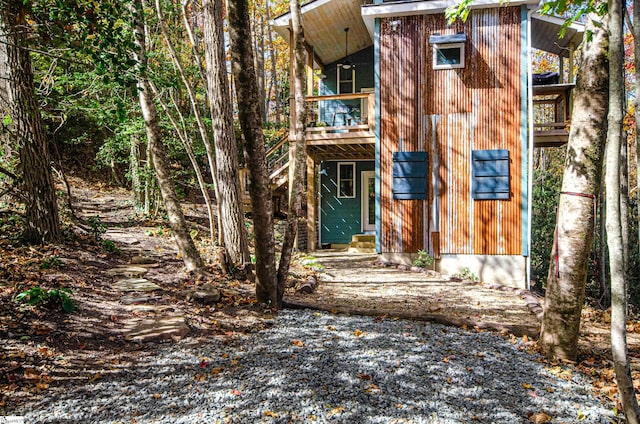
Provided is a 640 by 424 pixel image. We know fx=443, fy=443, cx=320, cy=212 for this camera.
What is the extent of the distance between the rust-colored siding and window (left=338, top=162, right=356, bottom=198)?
445 centimetres

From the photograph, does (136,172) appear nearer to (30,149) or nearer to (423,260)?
(30,149)

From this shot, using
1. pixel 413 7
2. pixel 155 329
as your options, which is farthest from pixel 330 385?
pixel 413 7

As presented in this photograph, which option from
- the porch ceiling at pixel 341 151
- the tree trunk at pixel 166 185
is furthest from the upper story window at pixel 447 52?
the tree trunk at pixel 166 185

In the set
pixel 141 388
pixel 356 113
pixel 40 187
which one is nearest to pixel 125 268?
pixel 40 187

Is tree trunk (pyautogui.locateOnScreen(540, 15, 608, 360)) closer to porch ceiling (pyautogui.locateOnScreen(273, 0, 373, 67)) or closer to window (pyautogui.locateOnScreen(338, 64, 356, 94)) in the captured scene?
porch ceiling (pyautogui.locateOnScreen(273, 0, 373, 67))

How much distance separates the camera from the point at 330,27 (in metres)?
13.0

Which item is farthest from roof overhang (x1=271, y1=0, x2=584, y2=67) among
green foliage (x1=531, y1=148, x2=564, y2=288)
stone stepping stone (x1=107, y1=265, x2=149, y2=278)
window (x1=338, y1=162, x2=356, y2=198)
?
stone stepping stone (x1=107, y1=265, x2=149, y2=278)

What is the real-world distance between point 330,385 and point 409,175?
8.37 m

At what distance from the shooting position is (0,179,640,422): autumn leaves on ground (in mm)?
3678

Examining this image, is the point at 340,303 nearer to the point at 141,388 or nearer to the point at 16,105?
the point at 141,388

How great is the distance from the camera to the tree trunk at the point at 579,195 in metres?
4.07

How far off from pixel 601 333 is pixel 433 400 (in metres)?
3.76

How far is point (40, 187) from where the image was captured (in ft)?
21.8

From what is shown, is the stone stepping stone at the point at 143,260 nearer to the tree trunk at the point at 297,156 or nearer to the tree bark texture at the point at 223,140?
the tree bark texture at the point at 223,140
